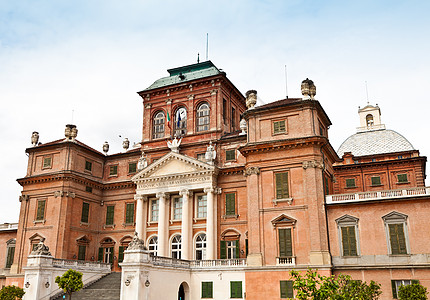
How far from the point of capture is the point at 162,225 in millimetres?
37656

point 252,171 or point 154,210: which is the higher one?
point 252,171

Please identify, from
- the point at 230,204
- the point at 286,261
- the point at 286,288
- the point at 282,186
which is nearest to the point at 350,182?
the point at 230,204

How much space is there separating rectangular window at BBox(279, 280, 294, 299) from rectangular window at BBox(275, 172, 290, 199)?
6133 mm

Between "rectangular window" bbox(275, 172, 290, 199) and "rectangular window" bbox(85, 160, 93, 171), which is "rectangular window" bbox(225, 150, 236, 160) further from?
"rectangular window" bbox(85, 160, 93, 171)

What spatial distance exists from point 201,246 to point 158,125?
545 inches

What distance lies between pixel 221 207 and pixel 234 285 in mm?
7751

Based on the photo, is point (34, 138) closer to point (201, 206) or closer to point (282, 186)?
point (201, 206)

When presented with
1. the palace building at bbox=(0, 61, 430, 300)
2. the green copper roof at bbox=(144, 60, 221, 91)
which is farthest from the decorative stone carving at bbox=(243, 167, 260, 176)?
the green copper roof at bbox=(144, 60, 221, 91)

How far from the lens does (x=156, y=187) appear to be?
1538 inches

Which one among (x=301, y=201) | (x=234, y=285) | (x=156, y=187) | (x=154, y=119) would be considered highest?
(x=154, y=119)

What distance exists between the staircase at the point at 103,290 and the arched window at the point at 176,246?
17.1 feet

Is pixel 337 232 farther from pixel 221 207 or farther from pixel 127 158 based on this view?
pixel 127 158

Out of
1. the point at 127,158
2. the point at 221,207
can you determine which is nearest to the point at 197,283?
the point at 221,207

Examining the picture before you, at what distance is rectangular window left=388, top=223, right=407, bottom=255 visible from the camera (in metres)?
27.7
